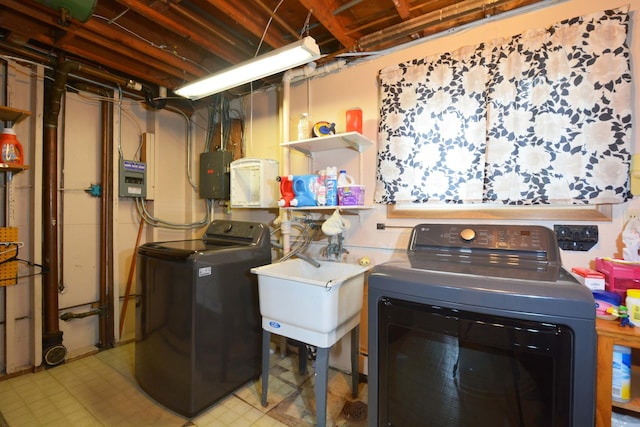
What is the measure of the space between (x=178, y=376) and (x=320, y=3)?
245 centimetres

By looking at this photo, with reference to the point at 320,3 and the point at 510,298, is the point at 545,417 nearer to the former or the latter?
the point at 510,298

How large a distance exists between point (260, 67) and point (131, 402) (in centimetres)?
241

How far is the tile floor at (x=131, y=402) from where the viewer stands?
1771 mm

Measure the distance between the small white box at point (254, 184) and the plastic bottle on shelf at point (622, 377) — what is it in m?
2.22

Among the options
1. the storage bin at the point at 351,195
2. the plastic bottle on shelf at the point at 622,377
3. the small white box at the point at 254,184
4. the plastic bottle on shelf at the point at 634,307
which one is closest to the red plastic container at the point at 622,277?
the plastic bottle on shelf at the point at 634,307

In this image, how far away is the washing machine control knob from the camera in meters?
1.53

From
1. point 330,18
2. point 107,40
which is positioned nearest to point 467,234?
point 330,18

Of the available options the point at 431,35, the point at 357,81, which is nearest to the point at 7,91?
the point at 357,81

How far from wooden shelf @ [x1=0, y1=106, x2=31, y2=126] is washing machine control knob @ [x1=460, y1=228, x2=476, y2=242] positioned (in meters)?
3.00

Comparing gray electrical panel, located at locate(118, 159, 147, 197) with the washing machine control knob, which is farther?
gray electrical panel, located at locate(118, 159, 147, 197)

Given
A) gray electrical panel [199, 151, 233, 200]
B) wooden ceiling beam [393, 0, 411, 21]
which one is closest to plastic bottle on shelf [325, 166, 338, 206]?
wooden ceiling beam [393, 0, 411, 21]

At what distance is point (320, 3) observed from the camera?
1730 millimetres

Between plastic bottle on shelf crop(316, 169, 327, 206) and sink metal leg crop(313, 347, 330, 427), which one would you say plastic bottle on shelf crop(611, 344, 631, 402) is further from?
plastic bottle on shelf crop(316, 169, 327, 206)

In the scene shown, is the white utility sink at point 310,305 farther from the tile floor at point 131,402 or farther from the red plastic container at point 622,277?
the red plastic container at point 622,277
